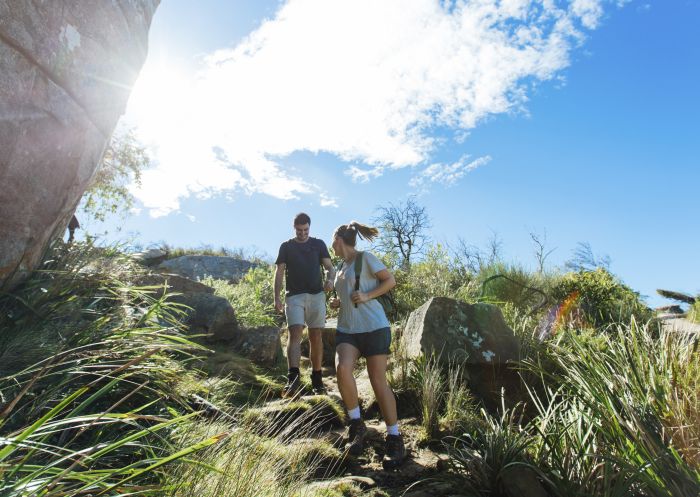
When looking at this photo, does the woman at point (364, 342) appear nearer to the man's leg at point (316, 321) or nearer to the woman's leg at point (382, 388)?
the woman's leg at point (382, 388)

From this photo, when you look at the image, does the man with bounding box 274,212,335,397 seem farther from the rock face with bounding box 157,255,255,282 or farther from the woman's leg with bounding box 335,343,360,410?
the rock face with bounding box 157,255,255,282

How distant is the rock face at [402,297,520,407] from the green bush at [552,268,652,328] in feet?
14.0

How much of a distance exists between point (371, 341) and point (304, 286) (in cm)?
200

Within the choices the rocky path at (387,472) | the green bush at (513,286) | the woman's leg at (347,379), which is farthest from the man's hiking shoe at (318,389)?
the green bush at (513,286)

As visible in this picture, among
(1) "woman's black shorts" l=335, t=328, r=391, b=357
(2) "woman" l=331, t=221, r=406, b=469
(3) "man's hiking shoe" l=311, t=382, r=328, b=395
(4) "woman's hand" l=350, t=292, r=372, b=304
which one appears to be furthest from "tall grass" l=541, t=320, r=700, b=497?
(3) "man's hiking shoe" l=311, t=382, r=328, b=395

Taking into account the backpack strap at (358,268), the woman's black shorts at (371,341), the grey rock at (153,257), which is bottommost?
the woman's black shorts at (371,341)

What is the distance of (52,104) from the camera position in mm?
3010

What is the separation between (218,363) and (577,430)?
4.58m

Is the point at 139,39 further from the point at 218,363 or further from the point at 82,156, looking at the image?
the point at 218,363

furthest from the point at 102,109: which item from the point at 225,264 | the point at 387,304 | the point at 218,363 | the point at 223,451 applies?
the point at 225,264

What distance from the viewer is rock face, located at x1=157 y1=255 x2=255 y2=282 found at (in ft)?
61.5

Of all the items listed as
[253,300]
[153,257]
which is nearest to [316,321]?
[253,300]

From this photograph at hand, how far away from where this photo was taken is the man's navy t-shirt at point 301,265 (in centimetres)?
592

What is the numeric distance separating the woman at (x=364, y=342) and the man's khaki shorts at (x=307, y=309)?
5.13 feet
